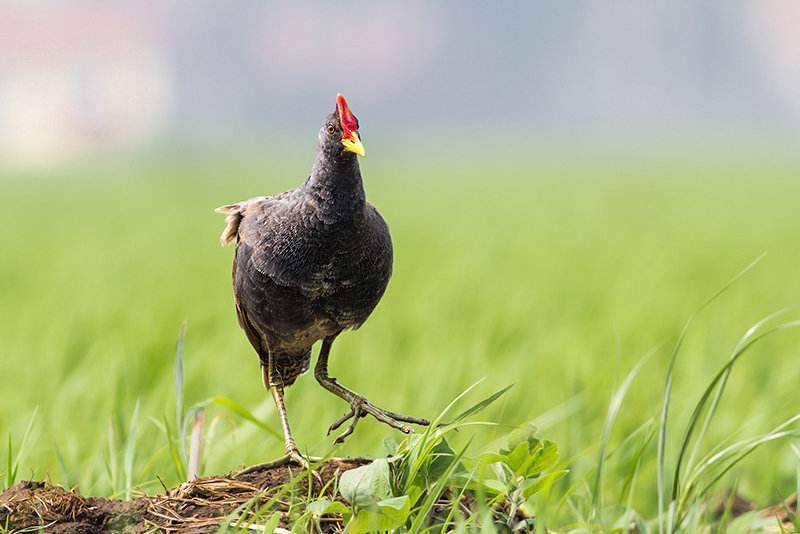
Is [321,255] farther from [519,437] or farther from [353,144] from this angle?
[519,437]

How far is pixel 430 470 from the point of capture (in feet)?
8.30

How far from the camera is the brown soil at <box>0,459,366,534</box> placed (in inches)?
97.0

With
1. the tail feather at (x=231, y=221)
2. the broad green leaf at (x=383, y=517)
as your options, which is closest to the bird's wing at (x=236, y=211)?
the tail feather at (x=231, y=221)

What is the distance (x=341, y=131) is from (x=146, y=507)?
1.06m

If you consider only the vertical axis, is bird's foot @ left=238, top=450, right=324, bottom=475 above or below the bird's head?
below

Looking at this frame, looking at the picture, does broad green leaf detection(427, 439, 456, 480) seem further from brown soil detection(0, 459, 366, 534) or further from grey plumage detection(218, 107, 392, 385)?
grey plumage detection(218, 107, 392, 385)

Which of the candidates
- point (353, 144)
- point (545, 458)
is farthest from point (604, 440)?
point (353, 144)

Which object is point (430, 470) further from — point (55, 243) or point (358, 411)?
point (55, 243)

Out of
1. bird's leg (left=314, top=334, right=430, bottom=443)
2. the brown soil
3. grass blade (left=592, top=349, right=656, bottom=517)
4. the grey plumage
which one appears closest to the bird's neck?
the grey plumage

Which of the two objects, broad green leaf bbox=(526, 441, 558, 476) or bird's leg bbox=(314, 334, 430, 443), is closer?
broad green leaf bbox=(526, 441, 558, 476)

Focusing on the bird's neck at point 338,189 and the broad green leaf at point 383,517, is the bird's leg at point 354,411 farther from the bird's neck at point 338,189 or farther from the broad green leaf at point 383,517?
the bird's neck at point 338,189

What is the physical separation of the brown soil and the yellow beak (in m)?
0.80

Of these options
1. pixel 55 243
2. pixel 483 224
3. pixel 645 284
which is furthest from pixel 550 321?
pixel 483 224

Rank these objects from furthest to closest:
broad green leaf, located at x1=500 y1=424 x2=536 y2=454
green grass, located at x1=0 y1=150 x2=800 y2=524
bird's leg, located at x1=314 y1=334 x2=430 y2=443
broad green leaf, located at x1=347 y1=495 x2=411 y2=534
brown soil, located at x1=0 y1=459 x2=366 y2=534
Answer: green grass, located at x1=0 y1=150 x2=800 y2=524 < bird's leg, located at x1=314 y1=334 x2=430 y2=443 < broad green leaf, located at x1=500 y1=424 x2=536 y2=454 < brown soil, located at x1=0 y1=459 x2=366 y2=534 < broad green leaf, located at x1=347 y1=495 x2=411 y2=534
